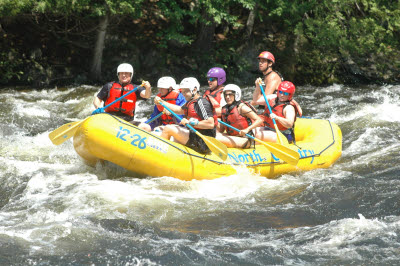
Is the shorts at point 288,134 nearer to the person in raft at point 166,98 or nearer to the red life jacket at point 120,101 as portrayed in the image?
the person in raft at point 166,98

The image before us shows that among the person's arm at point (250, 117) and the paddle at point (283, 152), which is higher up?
the person's arm at point (250, 117)

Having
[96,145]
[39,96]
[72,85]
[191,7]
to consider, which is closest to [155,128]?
[96,145]

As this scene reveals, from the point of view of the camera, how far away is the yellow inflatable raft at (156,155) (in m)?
6.68

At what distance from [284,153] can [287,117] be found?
66 cm

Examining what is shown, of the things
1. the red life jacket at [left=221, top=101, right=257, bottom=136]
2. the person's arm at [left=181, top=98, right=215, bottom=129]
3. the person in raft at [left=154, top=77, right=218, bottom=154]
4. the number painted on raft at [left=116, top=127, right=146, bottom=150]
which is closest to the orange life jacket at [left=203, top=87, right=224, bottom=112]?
the red life jacket at [left=221, top=101, right=257, bottom=136]

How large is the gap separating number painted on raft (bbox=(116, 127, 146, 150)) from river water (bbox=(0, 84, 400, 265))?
1.73ft

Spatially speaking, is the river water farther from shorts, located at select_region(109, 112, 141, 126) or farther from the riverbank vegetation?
the riverbank vegetation

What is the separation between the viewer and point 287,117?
789 centimetres

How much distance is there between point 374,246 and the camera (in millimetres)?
5117

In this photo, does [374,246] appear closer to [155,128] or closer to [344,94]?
[155,128]

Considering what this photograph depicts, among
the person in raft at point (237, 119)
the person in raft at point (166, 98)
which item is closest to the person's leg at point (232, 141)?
the person in raft at point (237, 119)

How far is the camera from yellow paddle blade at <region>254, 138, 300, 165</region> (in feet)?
24.5

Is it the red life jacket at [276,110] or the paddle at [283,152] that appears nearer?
the paddle at [283,152]

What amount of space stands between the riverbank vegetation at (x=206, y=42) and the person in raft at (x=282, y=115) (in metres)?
6.91
